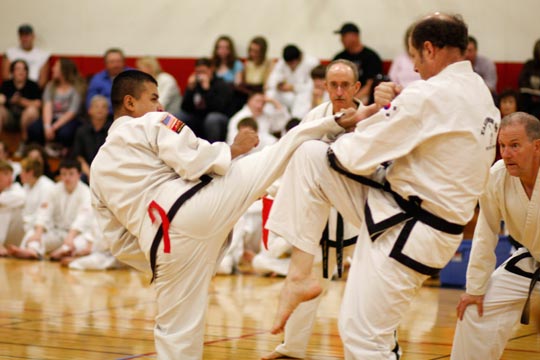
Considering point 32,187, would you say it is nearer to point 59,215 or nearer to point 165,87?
point 59,215

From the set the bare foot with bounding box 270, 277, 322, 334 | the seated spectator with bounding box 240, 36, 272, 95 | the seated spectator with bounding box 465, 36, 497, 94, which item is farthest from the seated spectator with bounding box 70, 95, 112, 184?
the bare foot with bounding box 270, 277, 322, 334

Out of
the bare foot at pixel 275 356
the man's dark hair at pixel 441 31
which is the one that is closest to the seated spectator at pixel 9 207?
the bare foot at pixel 275 356

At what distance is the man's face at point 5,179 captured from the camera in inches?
428

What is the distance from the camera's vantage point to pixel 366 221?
168 inches

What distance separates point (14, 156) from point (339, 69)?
28.0ft

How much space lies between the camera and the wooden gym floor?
542 centimetres

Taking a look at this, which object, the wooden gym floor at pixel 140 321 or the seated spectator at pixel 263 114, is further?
the seated spectator at pixel 263 114

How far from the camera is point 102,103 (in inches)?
469

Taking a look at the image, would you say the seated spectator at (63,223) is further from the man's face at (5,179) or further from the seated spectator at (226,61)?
the seated spectator at (226,61)

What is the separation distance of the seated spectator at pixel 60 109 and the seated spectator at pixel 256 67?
8.79 feet

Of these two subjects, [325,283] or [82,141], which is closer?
[325,283]

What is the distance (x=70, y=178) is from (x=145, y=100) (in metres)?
5.99

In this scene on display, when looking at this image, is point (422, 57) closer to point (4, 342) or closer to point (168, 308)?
point (168, 308)

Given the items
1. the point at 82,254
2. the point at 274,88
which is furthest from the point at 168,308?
the point at 274,88
